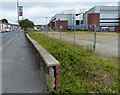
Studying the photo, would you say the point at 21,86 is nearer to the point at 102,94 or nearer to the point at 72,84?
the point at 72,84

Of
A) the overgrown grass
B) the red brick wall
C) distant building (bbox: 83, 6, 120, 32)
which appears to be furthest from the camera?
distant building (bbox: 83, 6, 120, 32)

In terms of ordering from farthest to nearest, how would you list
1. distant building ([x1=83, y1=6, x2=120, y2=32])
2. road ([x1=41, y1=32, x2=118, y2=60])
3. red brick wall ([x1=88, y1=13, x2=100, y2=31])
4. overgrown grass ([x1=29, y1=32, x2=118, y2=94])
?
distant building ([x1=83, y1=6, x2=120, y2=32])
red brick wall ([x1=88, y1=13, x2=100, y2=31])
road ([x1=41, y1=32, x2=118, y2=60])
overgrown grass ([x1=29, y1=32, x2=118, y2=94])

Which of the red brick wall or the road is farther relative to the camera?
the red brick wall

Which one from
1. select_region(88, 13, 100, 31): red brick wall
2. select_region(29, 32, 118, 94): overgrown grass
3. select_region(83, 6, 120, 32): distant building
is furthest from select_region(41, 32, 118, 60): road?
select_region(83, 6, 120, 32): distant building

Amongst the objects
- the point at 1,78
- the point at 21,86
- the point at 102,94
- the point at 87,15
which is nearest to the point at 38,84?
the point at 21,86

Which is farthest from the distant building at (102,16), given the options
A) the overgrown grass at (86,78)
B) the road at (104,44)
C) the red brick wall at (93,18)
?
the overgrown grass at (86,78)

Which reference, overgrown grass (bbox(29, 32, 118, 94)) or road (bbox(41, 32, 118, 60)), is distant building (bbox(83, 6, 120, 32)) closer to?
road (bbox(41, 32, 118, 60))

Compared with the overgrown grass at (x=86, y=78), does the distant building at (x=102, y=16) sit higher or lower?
higher

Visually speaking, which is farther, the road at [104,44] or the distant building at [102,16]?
the distant building at [102,16]

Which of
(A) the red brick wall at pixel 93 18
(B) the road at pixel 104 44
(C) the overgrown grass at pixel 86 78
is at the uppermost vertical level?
(A) the red brick wall at pixel 93 18

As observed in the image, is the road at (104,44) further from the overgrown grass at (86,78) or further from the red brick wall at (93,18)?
the red brick wall at (93,18)

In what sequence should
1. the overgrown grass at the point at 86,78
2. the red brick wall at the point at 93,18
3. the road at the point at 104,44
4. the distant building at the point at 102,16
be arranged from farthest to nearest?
the distant building at the point at 102,16 → the red brick wall at the point at 93,18 → the road at the point at 104,44 → the overgrown grass at the point at 86,78

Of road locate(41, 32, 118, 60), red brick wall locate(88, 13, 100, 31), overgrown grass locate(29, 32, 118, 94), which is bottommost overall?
overgrown grass locate(29, 32, 118, 94)

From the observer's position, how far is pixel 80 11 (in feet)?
212
